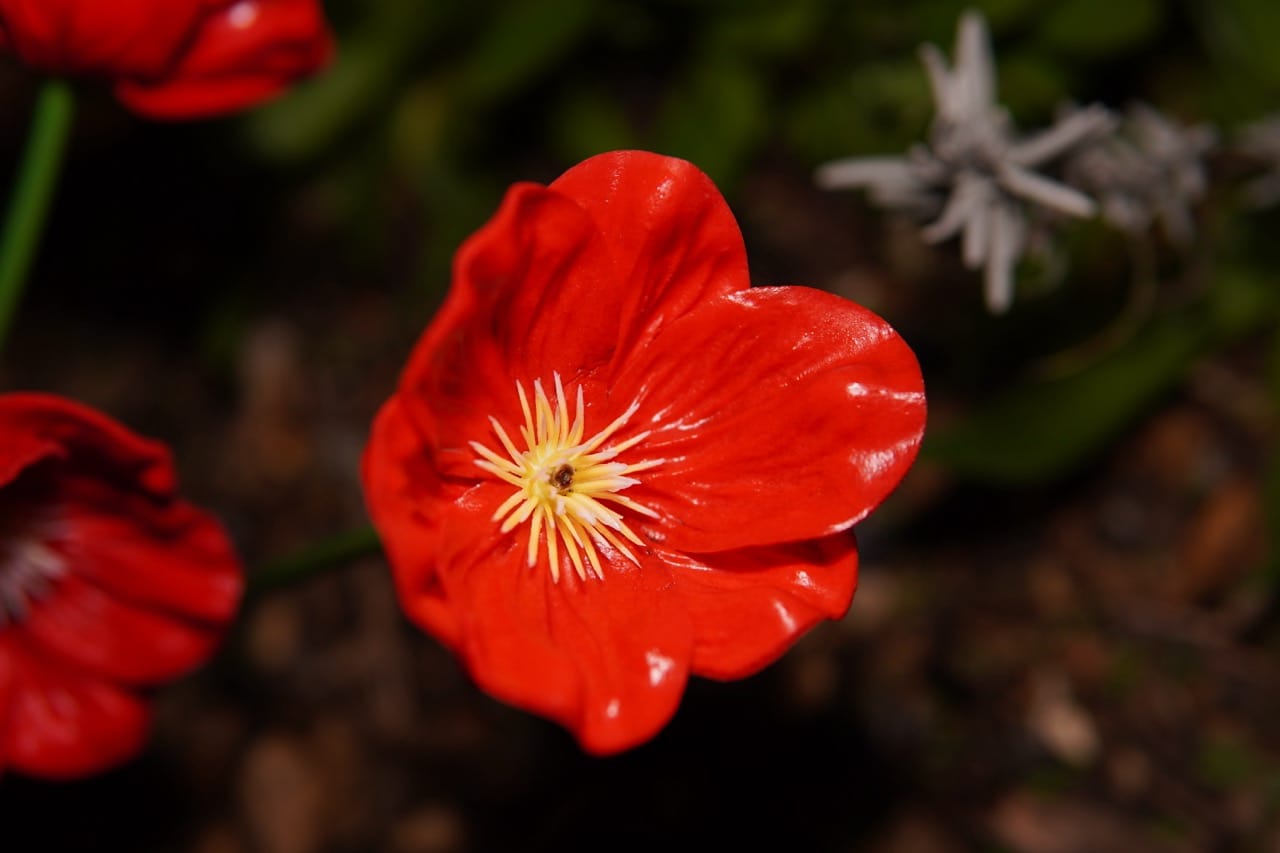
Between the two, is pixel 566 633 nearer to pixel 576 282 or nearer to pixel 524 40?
pixel 576 282

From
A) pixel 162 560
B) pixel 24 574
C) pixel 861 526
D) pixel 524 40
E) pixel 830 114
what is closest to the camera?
pixel 162 560

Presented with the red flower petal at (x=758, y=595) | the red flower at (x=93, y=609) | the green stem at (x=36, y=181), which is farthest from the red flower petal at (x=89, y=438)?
the red flower petal at (x=758, y=595)

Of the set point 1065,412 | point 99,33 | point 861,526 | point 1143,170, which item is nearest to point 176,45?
point 99,33

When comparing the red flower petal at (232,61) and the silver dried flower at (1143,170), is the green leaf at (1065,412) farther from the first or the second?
the red flower petal at (232,61)

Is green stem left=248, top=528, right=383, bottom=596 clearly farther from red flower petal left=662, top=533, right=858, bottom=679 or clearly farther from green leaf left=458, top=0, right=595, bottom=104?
green leaf left=458, top=0, right=595, bottom=104

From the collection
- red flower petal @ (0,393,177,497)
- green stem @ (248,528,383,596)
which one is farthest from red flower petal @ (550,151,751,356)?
red flower petal @ (0,393,177,497)

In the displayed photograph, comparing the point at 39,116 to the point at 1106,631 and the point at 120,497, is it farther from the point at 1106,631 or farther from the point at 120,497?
the point at 1106,631

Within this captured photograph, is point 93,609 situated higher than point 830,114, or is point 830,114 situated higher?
point 830,114
